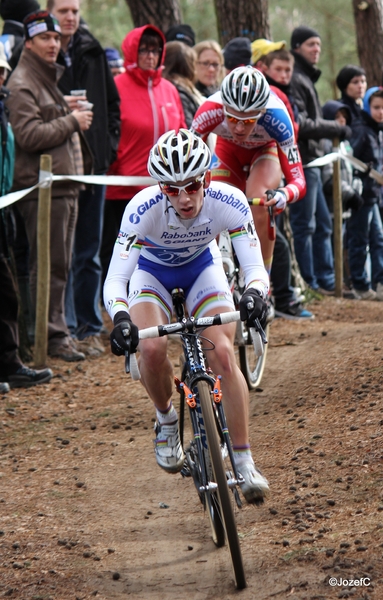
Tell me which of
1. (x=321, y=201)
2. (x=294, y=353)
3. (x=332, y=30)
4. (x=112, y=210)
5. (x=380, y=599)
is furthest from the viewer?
(x=332, y=30)

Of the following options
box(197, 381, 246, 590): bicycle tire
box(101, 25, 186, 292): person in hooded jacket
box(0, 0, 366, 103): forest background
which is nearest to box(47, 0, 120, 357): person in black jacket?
box(101, 25, 186, 292): person in hooded jacket

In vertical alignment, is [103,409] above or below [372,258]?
above

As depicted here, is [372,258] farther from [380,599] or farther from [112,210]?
[380,599]

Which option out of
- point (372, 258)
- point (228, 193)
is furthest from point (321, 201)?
point (228, 193)

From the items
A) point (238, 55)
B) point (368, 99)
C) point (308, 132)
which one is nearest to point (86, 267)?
point (238, 55)

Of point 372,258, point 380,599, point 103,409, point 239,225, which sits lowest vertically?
point 372,258

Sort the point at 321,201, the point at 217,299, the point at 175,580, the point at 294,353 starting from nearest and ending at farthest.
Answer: the point at 175,580 < the point at 217,299 < the point at 294,353 < the point at 321,201

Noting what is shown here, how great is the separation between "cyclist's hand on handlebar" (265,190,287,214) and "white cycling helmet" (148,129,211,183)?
2.09 m

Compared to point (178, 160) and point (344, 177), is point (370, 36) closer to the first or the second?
point (344, 177)

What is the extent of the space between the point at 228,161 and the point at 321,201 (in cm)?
512

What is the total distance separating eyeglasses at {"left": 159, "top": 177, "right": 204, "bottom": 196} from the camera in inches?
191

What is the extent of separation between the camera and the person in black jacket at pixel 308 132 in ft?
38.1

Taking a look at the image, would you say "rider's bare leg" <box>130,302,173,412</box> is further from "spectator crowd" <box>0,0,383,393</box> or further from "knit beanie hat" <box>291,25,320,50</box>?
"knit beanie hat" <box>291,25,320,50</box>

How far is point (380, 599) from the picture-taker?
374 centimetres
